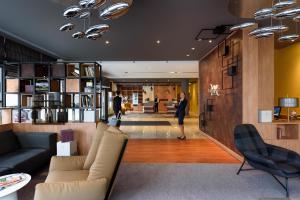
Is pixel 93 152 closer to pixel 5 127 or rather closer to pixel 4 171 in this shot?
pixel 4 171

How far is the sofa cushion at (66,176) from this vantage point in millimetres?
2719

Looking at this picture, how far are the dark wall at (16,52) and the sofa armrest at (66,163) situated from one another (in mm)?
3767

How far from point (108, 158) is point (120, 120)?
3.11m

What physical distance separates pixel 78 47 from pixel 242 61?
466 cm

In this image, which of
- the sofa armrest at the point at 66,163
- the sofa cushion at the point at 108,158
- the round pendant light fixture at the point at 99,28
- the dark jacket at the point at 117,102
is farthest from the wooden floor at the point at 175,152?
the dark jacket at the point at 117,102

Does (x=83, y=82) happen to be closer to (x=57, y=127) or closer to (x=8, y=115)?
(x=57, y=127)

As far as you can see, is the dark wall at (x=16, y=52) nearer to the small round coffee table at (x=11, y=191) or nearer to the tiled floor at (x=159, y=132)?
the tiled floor at (x=159, y=132)

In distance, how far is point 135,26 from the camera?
195 inches

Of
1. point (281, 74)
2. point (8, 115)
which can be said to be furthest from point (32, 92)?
point (281, 74)

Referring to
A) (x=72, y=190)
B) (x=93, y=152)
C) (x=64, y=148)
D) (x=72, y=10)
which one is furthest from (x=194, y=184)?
(x=72, y=10)

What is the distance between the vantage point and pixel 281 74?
23.5ft

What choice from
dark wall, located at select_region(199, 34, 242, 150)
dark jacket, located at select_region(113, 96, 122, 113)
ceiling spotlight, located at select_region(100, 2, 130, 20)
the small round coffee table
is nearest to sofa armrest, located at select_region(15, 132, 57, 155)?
the small round coffee table

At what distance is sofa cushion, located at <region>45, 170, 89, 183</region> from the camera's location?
2.72 meters

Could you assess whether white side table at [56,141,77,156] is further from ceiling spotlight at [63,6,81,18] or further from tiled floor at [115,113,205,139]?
tiled floor at [115,113,205,139]
